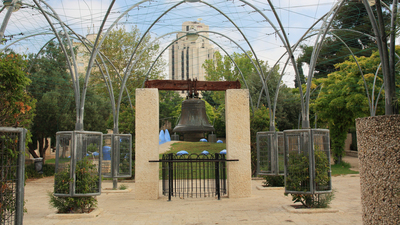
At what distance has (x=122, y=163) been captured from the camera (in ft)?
42.4

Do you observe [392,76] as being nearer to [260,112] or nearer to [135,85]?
[260,112]

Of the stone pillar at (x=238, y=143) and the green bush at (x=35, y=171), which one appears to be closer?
the stone pillar at (x=238, y=143)

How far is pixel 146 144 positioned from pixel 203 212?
3.25m

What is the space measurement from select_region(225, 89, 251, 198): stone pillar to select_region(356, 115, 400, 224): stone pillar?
19.6ft

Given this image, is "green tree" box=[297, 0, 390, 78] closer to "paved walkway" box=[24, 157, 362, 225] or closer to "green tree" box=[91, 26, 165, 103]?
"green tree" box=[91, 26, 165, 103]

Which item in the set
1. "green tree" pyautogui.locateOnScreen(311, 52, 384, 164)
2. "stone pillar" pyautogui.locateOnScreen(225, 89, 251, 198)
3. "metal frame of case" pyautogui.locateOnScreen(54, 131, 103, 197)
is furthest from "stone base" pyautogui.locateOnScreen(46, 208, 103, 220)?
"green tree" pyautogui.locateOnScreen(311, 52, 384, 164)

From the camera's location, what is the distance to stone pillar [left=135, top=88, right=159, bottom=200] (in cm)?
1053

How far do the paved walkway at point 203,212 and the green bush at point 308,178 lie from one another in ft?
1.68

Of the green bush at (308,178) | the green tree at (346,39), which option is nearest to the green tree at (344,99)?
the green tree at (346,39)

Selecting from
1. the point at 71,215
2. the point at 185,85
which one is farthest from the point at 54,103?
the point at 71,215

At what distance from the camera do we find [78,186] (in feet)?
26.3

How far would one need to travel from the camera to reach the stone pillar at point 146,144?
34.6ft

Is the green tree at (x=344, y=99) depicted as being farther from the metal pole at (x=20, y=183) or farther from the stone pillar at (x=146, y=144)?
the metal pole at (x=20, y=183)

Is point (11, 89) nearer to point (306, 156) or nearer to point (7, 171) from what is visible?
point (7, 171)
